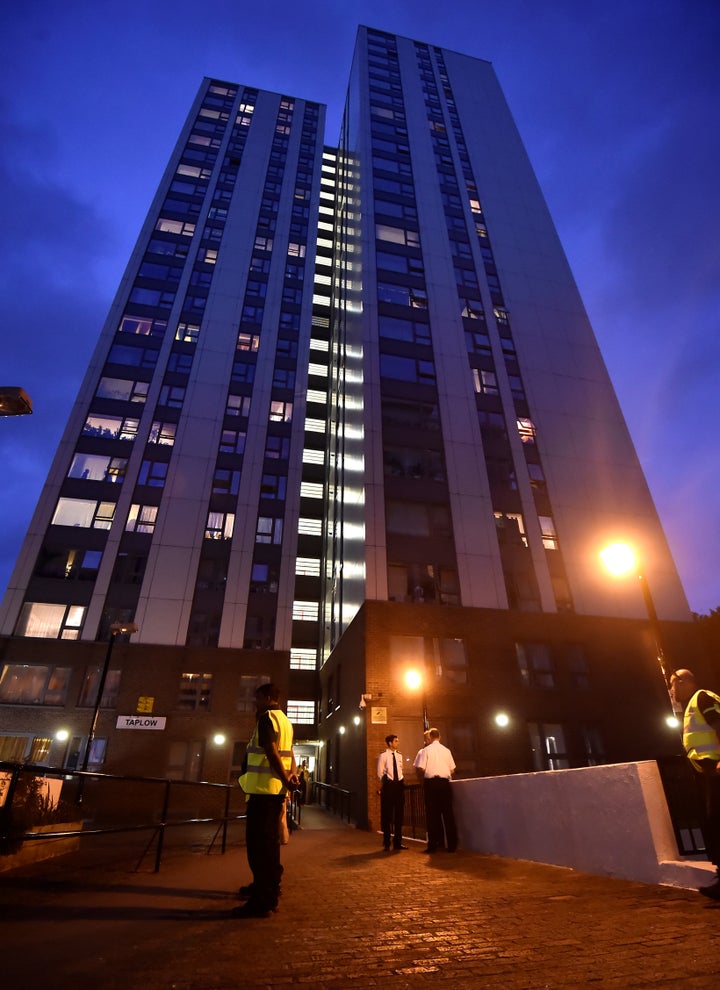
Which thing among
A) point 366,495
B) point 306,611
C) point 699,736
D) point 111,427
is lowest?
point 699,736

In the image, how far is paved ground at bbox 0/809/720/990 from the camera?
2.82m

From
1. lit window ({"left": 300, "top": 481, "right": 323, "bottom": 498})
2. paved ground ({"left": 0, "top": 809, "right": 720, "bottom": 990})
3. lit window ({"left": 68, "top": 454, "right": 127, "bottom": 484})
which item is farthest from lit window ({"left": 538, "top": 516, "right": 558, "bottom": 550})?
lit window ({"left": 68, "top": 454, "right": 127, "bottom": 484})

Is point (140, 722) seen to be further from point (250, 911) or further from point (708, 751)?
point (708, 751)

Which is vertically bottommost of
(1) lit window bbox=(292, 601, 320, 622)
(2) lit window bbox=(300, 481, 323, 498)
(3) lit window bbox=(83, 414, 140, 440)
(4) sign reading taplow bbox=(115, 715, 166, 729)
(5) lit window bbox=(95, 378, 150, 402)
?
(4) sign reading taplow bbox=(115, 715, 166, 729)

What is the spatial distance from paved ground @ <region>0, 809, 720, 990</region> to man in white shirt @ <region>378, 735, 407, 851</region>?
3.71 m

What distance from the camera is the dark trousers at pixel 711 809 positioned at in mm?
4444

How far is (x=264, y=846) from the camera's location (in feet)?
14.6

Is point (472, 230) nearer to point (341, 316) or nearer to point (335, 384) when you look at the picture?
point (341, 316)

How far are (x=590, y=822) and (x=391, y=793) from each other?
4933 mm

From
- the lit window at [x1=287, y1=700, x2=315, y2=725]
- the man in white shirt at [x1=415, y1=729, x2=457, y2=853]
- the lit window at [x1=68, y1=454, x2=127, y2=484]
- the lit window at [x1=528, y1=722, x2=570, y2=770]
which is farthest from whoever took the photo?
the lit window at [x1=287, y1=700, x2=315, y2=725]

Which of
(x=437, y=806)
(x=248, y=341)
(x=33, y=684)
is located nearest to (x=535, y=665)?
(x=437, y=806)

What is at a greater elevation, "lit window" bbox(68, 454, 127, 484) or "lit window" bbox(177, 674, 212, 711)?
"lit window" bbox(68, 454, 127, 484)

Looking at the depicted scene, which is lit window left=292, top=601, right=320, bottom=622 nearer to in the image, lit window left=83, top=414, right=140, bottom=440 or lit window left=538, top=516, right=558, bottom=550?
lit window left=83, top=414, right=140, bottom=440

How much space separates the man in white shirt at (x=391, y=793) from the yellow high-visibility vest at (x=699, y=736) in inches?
240
